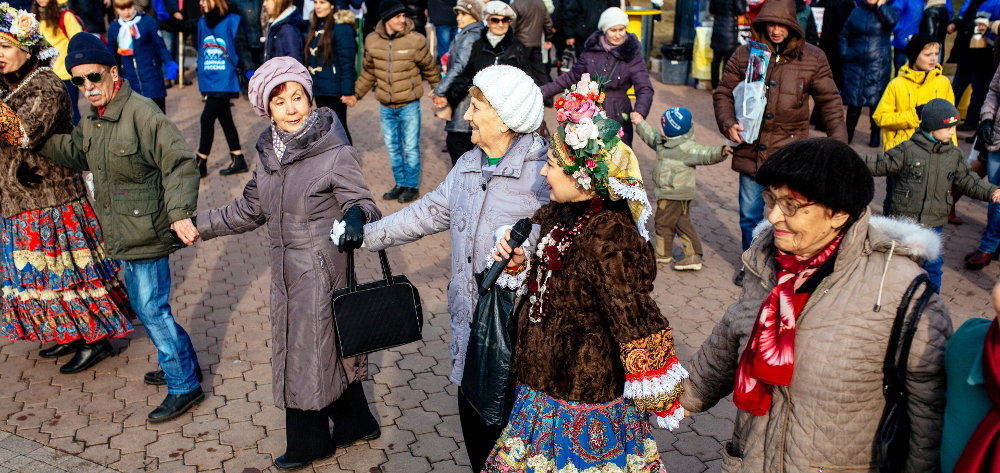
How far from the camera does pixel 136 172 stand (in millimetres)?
4457

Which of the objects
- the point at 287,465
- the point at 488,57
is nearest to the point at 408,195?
the point at 488,57

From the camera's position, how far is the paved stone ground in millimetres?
4305

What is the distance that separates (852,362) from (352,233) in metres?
2.13

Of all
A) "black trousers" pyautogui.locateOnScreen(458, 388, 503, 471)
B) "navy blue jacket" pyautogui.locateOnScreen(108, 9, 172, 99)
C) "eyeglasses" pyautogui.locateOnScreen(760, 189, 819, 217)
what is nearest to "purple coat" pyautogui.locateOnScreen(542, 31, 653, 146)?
"black trousers" pyautogui.locateOnScreen(458, 388, 503, 471)

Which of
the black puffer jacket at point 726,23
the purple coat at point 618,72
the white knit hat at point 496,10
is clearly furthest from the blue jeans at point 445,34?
the purple coat at point 618,72

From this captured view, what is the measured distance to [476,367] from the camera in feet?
9.93

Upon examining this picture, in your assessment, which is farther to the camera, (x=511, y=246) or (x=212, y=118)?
(x=212, y=118)

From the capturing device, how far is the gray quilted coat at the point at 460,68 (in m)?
7.52

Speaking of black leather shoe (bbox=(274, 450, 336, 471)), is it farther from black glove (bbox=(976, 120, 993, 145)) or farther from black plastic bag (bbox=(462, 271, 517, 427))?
black glove (bbox=(976, 120, 993, 145))

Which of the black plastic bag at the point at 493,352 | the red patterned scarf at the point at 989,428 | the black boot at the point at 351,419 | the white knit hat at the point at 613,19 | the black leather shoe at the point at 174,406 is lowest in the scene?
the black leather shoe at the point at 174,406

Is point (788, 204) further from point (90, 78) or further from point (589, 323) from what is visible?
point (90, 78)

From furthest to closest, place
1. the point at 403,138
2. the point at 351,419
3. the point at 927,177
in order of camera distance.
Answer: the point at 403,138, the point at 927,177, the point at 351,419

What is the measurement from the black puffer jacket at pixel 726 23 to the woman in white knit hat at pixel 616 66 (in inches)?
205

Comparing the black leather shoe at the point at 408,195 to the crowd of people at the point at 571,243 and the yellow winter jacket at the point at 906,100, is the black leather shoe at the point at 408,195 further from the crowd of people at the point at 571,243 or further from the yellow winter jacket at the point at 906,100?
the yellow winter jacket at the point at 906,100
